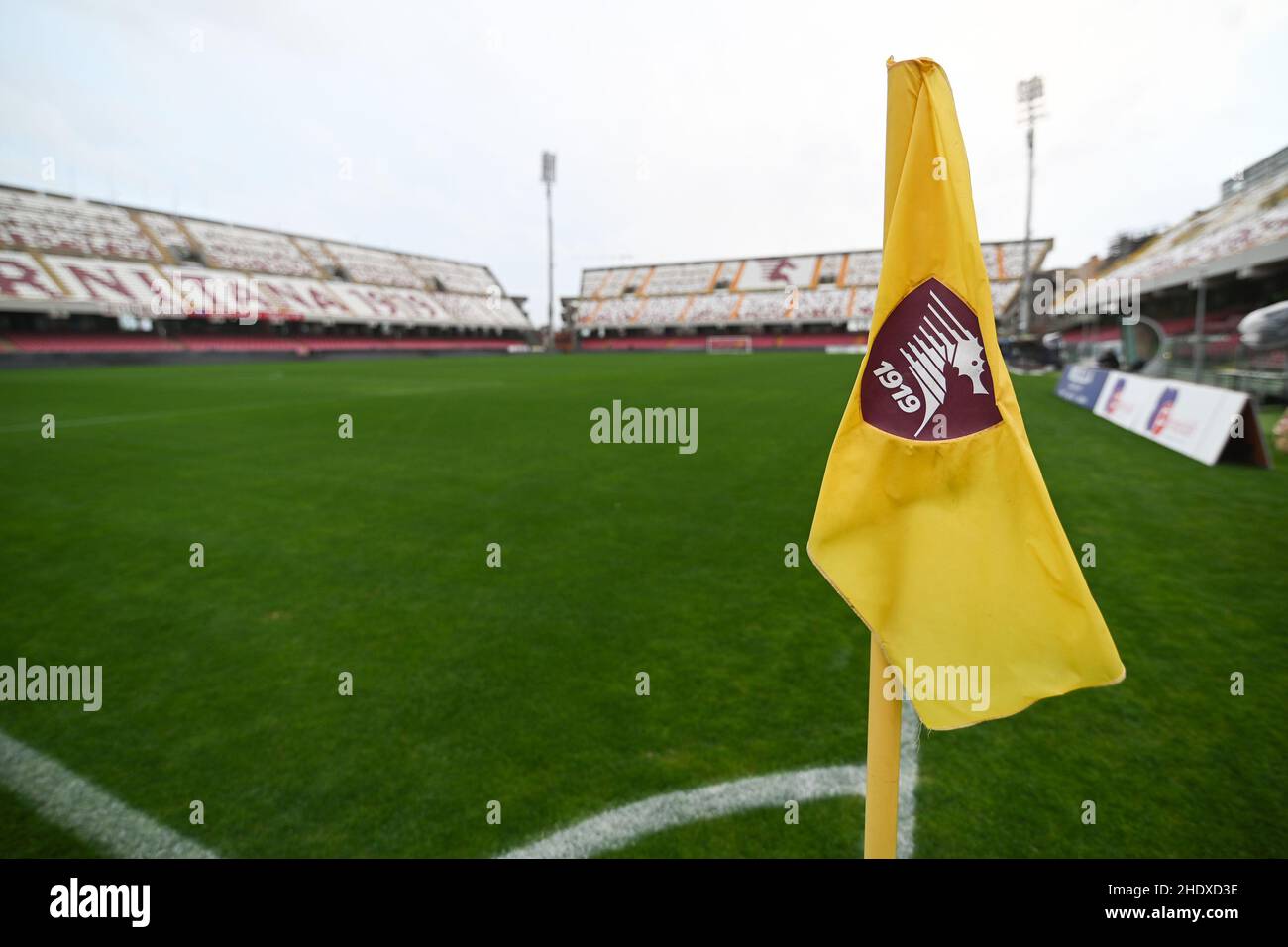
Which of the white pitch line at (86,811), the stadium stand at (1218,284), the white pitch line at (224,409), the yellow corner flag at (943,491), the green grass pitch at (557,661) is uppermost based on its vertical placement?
the stadium stand at (1218,284)

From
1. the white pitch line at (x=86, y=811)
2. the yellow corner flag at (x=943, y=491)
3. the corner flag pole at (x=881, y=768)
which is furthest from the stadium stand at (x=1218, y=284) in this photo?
the white pitch line at (x=86, y=811)

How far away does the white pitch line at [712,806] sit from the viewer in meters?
2.61

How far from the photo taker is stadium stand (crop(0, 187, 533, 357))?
132 ft

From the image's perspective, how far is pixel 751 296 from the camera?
72.1 m

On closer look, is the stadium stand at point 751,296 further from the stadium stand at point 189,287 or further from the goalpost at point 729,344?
the stadium stand at point 189,287

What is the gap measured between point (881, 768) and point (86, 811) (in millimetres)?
3184

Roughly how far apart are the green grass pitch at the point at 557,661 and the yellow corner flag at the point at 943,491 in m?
1.33

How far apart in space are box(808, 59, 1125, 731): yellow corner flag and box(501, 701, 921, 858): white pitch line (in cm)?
103

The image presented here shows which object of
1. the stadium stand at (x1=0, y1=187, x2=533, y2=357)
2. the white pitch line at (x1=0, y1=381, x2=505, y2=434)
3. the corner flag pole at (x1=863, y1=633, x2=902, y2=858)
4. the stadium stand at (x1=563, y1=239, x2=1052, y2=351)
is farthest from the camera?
the stadium stand at (x1=563, y1=239, x2=1052, y2=351)

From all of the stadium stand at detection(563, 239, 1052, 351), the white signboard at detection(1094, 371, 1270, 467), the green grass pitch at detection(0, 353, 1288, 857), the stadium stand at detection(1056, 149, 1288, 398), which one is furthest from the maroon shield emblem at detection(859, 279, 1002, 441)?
the stadium stand at detection(563, 239, 1052, 351)

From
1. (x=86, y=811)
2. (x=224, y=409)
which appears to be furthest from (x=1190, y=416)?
(x=224, y=409)

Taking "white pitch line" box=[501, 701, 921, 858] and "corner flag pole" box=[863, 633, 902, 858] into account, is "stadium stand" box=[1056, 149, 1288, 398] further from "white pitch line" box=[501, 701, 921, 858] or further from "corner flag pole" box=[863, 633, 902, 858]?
"corner flag pole" box=[863, 633, 902, 858]

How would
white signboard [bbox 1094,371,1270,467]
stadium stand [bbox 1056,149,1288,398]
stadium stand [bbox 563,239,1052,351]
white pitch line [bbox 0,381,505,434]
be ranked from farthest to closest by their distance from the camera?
stadium stand [bbox 563,239,1052,351], stadium stand [bbox 1056,149,1288,398], white pitch line [bbox 0,381,505,434], white signboard [bbox 1094,371,1270,467]

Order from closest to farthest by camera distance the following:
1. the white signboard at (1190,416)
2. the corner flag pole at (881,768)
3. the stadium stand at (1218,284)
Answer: the corner flag pole at (881,768) → the white signboard at (1190,416) → the stadium stand at (1218,284)
